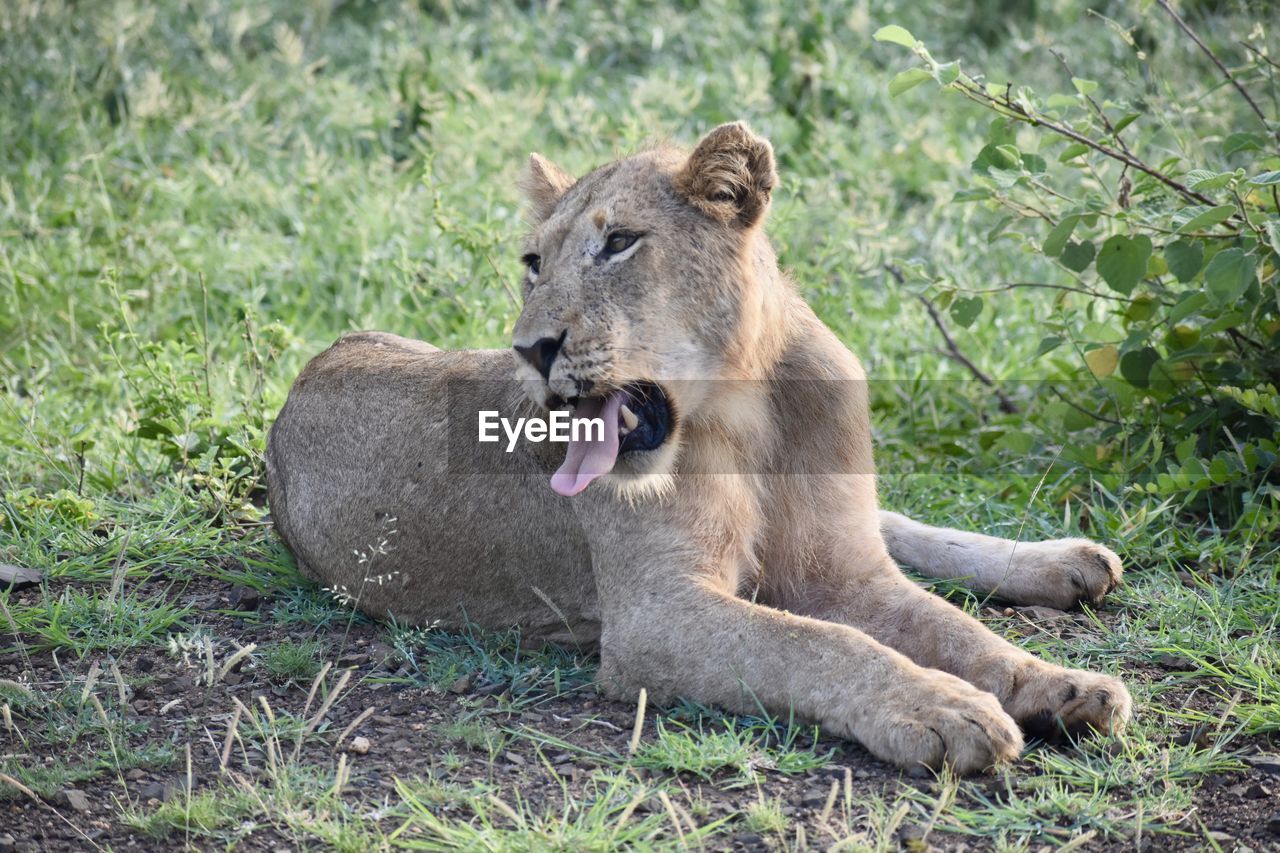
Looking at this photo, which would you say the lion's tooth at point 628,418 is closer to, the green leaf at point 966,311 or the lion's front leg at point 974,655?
the lion's front leg at point 974,655

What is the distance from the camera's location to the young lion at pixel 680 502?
12.6ft

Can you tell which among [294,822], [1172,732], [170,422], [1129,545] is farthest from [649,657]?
[170,422]

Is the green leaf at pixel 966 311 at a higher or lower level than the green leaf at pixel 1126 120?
lower

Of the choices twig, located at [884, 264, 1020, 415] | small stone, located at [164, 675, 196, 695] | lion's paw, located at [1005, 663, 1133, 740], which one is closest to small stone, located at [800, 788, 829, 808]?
lion's paw, located at [1005, 663, 1133, 740]

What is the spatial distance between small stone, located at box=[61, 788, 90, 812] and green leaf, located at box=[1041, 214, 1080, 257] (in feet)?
11.4

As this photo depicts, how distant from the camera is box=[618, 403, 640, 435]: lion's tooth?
4.08 meters

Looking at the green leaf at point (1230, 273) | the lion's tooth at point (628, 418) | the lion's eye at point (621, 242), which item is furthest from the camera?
the green leaf at point (1230, 273)

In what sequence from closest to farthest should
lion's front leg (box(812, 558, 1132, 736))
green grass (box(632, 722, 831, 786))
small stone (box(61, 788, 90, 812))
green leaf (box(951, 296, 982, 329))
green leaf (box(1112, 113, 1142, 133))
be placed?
small stone (box(61, 788, 90, 812)), green grass (box(632, 722, 831, 786)), lion's front leg (box(812, 558, 1132, 736)), green leaf (box(1112, 113, 1142, 133)), green leaf (box(951, 296, 982, 329))

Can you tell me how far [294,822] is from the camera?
332cm

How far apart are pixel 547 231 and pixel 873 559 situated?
137 centimetres

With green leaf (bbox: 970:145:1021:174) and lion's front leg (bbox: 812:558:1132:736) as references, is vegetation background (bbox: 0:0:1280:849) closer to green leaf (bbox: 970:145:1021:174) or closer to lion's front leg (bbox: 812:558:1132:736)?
green leaf (bbox: 970:145:1021:174)

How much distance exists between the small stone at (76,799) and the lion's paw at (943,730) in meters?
1.86

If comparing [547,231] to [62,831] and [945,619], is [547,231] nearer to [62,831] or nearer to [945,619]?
[945,619]

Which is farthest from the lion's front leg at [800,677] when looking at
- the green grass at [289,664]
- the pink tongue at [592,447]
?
the green grass at [289,664]
